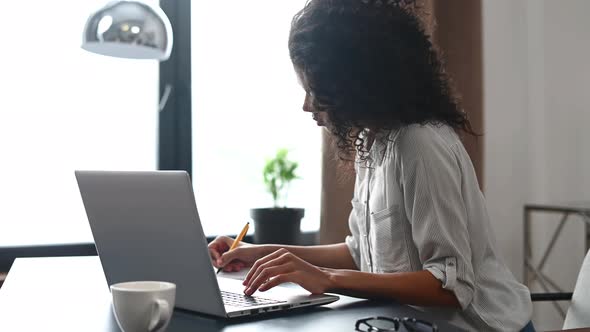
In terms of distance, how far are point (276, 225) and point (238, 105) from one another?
24.6 inches

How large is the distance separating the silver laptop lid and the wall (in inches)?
88.6

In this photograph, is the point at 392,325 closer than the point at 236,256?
Yes

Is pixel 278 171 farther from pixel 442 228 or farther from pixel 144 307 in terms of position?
pixel 144 307

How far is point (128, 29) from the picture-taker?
1607 mm

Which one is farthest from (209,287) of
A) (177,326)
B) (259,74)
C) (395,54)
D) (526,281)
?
(526,281)

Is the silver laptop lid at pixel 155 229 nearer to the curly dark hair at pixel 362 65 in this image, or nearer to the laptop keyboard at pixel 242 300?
the laptop keyboard at pixel 242 300

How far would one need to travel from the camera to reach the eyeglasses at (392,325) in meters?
0.89

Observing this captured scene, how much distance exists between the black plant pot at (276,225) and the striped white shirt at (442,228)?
1.07 meters

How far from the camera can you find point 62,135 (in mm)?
2598

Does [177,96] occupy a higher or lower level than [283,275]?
higher

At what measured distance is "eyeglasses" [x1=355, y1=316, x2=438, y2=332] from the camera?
887 mm

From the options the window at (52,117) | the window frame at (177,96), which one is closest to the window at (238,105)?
the window frame at (177,96)

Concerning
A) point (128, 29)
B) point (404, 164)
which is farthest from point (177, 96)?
point (404, 164)

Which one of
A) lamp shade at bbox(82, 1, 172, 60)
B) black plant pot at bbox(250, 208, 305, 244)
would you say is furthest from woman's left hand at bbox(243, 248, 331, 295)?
black plant pot at bbox(250, 208, 305, 244)
